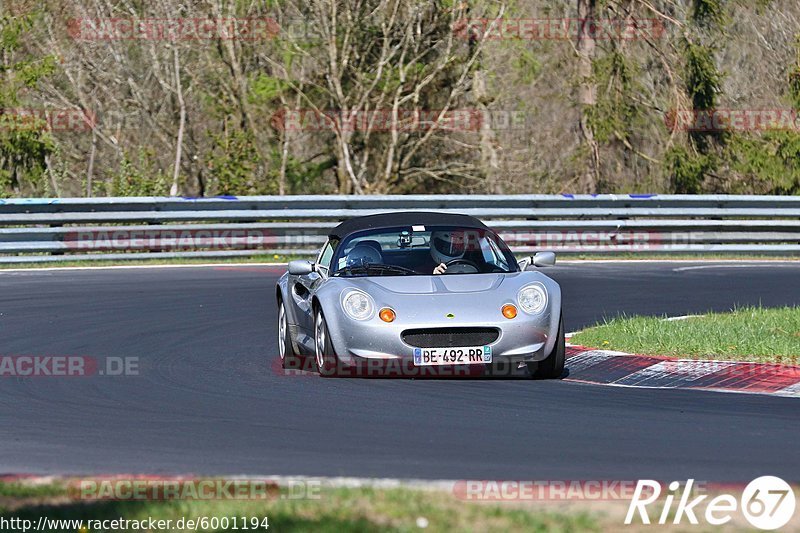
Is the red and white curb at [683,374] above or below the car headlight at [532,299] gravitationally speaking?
below

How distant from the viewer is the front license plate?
1013 centimetres

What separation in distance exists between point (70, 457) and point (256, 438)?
105 centimetres

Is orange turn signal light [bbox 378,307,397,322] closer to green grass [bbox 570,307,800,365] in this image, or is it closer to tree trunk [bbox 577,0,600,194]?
green grass [bbox 570,307,800,365]

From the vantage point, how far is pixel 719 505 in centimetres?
575

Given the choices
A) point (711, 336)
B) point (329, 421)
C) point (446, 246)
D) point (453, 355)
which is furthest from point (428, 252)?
point (329, 421)

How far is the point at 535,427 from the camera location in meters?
8.10

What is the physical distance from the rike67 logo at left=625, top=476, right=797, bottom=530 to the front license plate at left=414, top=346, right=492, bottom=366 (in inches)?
157

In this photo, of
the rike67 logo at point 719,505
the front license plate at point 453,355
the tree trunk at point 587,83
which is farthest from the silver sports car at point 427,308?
the tree trunk at point 587,83

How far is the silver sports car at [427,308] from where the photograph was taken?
1018cm

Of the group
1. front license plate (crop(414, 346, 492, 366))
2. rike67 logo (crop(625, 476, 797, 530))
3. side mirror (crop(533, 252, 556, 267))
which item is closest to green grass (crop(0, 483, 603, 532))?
rike67 logo (crop(625, 476, 797, 530))

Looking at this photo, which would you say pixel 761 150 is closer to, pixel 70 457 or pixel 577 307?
pixel 577 307

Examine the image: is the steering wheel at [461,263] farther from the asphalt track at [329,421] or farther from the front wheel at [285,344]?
the front wheel at [285,344]

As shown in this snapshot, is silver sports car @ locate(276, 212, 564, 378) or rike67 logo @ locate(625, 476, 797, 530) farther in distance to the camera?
silver sports car @ locate(276, 212, 564, 378)

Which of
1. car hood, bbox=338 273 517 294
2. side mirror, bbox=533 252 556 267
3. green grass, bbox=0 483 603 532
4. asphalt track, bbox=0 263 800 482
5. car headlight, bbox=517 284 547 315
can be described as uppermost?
side mirror, bbox=533 252 556 267
